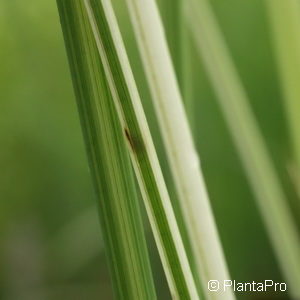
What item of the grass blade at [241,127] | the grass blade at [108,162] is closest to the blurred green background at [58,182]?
the grass blade at [241,127]

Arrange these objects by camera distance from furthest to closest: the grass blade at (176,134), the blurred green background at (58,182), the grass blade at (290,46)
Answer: the blurred green background at (58,182) < the grass blade at (290,46) < the grass blade at (176,134)

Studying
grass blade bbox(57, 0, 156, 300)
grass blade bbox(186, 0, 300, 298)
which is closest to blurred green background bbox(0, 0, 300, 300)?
grass blade bbox(186, 0, 300, 298)

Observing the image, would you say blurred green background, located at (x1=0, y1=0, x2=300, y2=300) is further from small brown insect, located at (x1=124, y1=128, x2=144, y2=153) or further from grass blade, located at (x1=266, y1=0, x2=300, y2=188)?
small brown insect, located at (x1=124, y1=128, x2=144, y2=153)

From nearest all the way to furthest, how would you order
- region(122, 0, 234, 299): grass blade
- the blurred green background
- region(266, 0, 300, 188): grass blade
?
1. region(122, 0, 234, 299): grass blade
2. region(266, 0, 300, 188): grass blade
3. the blurred green background

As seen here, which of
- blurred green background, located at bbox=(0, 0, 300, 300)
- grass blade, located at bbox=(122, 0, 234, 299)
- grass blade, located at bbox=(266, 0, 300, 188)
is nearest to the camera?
grass blade, located at bbox=(122, 0, 234, 299)

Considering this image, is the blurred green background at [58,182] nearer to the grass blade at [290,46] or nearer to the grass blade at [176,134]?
the grass blade at [290,46]

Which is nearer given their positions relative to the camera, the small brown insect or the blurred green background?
the small brown insect

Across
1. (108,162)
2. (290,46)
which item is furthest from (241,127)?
(108,162)

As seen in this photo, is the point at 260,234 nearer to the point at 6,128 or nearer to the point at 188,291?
the point at 6,128
